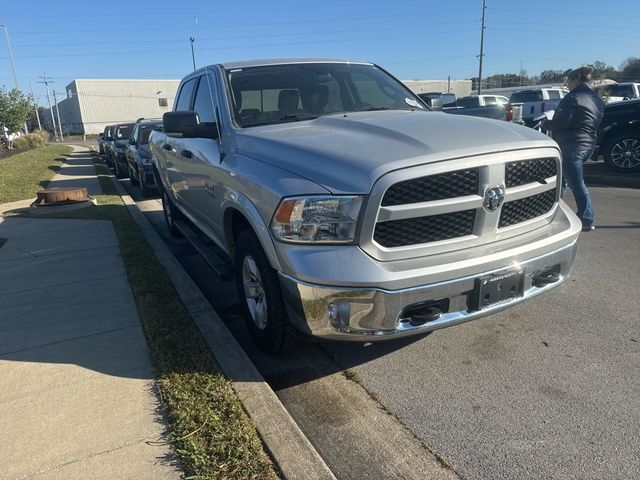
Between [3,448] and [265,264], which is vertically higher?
[265,264]

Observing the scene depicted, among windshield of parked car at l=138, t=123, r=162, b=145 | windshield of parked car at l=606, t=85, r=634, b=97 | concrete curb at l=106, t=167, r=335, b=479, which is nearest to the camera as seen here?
concrete curb at l=106, t=167, r=335, b=479

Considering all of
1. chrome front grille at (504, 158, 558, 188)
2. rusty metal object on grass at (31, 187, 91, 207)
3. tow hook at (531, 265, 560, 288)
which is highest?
chrome front grille at (504, 158, 558, 188)

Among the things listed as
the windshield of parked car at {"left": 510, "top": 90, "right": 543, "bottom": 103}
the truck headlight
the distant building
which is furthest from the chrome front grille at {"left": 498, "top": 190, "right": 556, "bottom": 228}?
the distant building

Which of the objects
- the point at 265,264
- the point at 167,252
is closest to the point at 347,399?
the point at 265,264

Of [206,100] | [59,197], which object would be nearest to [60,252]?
[206,100]

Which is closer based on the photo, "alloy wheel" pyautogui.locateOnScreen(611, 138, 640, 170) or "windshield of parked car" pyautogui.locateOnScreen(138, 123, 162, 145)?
"alloy wheel" pyautogui.locateOnScreen(611, 138, 640, 170)

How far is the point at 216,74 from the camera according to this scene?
4195 mm

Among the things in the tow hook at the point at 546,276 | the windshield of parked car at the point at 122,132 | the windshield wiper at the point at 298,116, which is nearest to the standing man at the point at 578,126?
the tow hook at the point at 546,276

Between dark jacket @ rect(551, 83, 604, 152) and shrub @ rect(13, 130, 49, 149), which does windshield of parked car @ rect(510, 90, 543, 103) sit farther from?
shrub @ rect(13, 130, 49, 149)

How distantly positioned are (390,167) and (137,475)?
6.22 ft

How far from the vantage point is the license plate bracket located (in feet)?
8.84

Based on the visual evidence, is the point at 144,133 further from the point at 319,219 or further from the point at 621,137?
the point at 319,219

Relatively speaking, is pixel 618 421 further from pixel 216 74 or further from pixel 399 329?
pixel 216 74

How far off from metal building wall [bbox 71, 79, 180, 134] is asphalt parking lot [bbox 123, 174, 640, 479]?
67.2m
